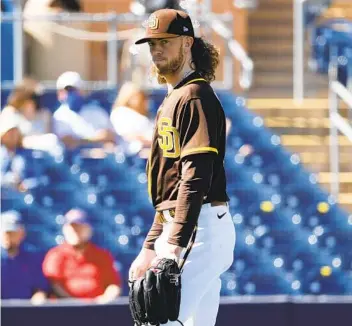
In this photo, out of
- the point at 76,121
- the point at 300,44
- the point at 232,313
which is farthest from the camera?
the point at 300,44

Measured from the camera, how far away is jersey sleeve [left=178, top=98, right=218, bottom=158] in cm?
479

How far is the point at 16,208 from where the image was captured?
28.5 ft

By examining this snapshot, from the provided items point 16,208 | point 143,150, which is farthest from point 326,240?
point 16,208

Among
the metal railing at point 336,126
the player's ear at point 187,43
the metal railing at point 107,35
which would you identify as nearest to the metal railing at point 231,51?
the metal railing at point 107,35

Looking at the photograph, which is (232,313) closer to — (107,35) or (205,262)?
(205,262)

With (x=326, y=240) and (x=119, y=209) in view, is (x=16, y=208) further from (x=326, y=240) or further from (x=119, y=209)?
(x=326, y=240)

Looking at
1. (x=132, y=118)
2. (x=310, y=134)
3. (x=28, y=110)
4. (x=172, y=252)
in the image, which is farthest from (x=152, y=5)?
(x=172, y=252)

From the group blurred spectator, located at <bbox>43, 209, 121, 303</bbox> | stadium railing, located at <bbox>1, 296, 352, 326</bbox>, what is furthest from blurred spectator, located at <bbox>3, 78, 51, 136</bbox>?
stadium railing, located at <bbox>1, 296, 352, 326</bbox>

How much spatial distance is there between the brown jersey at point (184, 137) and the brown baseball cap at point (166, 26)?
19 centimetres

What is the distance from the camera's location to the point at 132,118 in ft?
28.7

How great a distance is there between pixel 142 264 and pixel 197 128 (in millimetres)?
657

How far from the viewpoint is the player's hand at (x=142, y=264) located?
16.7 ft

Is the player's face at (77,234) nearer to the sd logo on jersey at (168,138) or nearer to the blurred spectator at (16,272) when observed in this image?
the blurred spectator at (16,272)

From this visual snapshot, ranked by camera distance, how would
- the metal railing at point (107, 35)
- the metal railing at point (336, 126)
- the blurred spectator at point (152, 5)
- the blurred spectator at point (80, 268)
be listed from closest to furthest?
the blurred spectator at point (80, 268) < the metal railing at point (107, 35) < the blurred spectator at point (152, 5) < the metal railing at point (336, 126)
